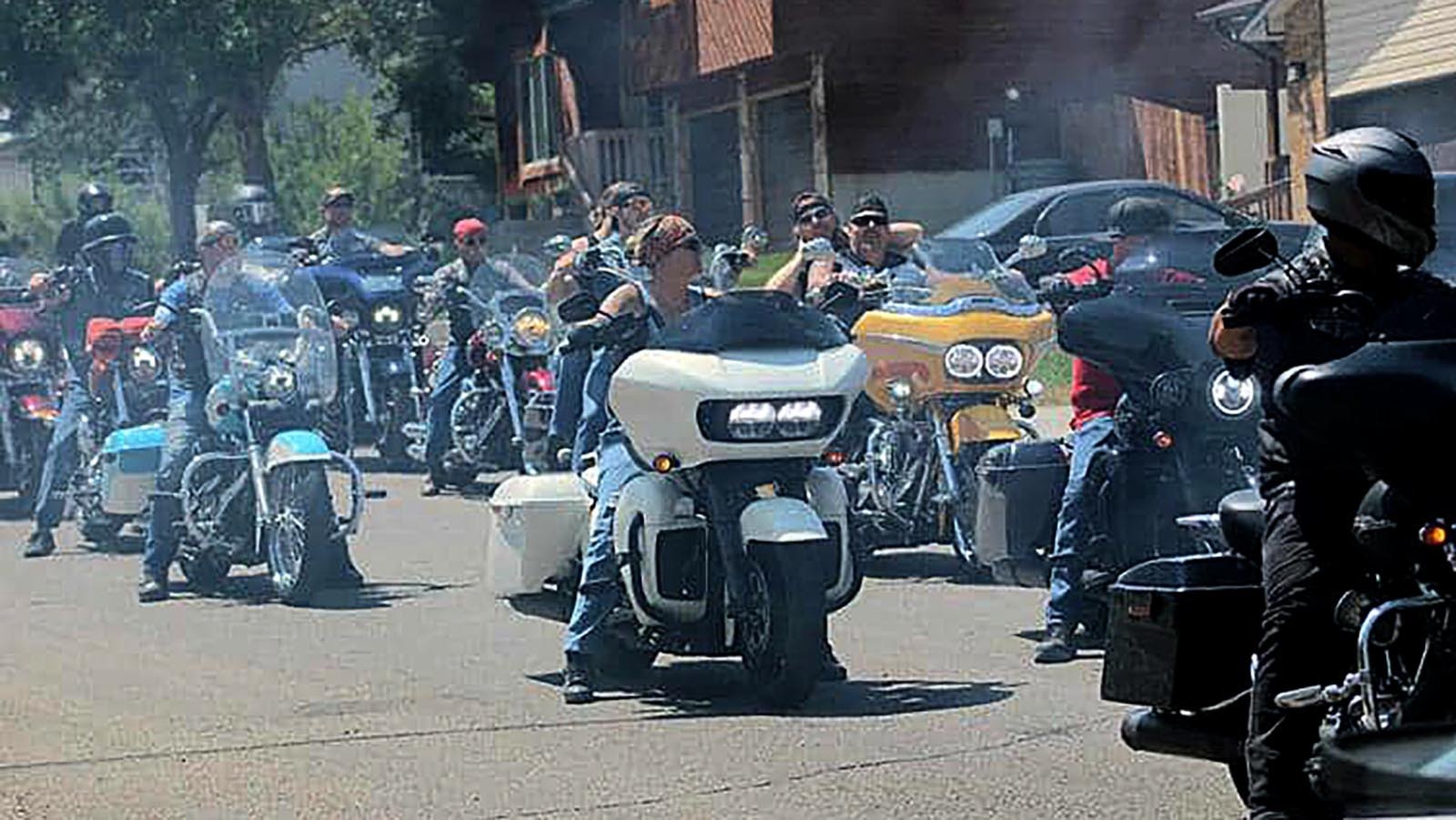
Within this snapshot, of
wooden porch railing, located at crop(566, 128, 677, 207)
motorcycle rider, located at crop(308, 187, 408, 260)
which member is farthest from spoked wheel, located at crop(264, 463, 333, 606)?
wooden porch railing, located at crop(566, 128, 677, 207)

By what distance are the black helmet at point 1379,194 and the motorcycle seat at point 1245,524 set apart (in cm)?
63

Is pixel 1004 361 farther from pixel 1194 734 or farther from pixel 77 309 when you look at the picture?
pixel 77 309

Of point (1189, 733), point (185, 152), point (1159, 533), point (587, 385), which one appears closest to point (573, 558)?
point (587, 385)

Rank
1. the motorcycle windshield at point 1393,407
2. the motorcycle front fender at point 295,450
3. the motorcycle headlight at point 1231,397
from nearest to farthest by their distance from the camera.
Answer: the motorcycle windshield at point 1393,407 → the motorcycle headlight at point 1231,397 → the motorcycle front fender at point 295,450

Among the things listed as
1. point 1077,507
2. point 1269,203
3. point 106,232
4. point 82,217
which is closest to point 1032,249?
point 1077,507

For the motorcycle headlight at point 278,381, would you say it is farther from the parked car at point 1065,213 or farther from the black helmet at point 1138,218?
the parked car at point 1065,213

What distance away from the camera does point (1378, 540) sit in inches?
201

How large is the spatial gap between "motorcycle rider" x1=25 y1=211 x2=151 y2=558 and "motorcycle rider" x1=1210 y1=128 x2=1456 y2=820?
10.1 meters

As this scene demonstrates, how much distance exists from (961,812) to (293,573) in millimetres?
5437

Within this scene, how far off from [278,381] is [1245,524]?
7.12m

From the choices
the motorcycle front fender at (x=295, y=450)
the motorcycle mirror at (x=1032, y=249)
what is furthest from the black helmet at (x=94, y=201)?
the motorcycle mirror at (x=1032, y=249)

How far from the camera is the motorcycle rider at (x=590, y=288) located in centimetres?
1010

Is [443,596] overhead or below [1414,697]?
below

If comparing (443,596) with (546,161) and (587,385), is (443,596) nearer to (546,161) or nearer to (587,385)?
(587,385)
